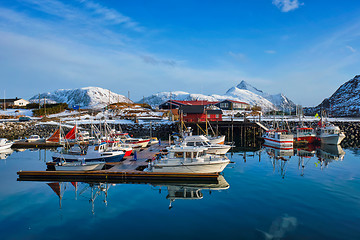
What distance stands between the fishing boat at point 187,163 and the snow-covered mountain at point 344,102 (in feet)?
460

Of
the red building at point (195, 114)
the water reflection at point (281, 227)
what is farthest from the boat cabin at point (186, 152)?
the red building at point (195, 114)

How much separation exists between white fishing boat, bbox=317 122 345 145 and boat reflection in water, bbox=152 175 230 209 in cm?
3597

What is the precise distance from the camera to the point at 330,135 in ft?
161

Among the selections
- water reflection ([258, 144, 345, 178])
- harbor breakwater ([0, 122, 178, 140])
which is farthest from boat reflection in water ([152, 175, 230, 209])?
harbor breakwater ([0, 122, 178, 140])

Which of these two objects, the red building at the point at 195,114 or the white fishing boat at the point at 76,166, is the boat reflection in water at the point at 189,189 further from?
the red building at the point at 195,114

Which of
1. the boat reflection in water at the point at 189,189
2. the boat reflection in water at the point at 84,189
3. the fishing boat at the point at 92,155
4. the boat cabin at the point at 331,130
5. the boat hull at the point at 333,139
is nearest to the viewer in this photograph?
the boat reflection in water at the point at 189,189

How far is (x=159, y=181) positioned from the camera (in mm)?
23484

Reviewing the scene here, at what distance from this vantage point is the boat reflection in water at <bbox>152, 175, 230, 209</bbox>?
1991 cm

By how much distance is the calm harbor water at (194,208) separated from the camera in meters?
14.2

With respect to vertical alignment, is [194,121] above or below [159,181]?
above

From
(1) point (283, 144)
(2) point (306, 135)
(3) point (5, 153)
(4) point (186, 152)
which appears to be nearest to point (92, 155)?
(4) point (186, 152)

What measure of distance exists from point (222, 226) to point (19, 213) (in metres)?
13.8

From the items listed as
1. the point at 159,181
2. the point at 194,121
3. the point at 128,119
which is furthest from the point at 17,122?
the point at 159,181

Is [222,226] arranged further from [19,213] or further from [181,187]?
[19,213]
